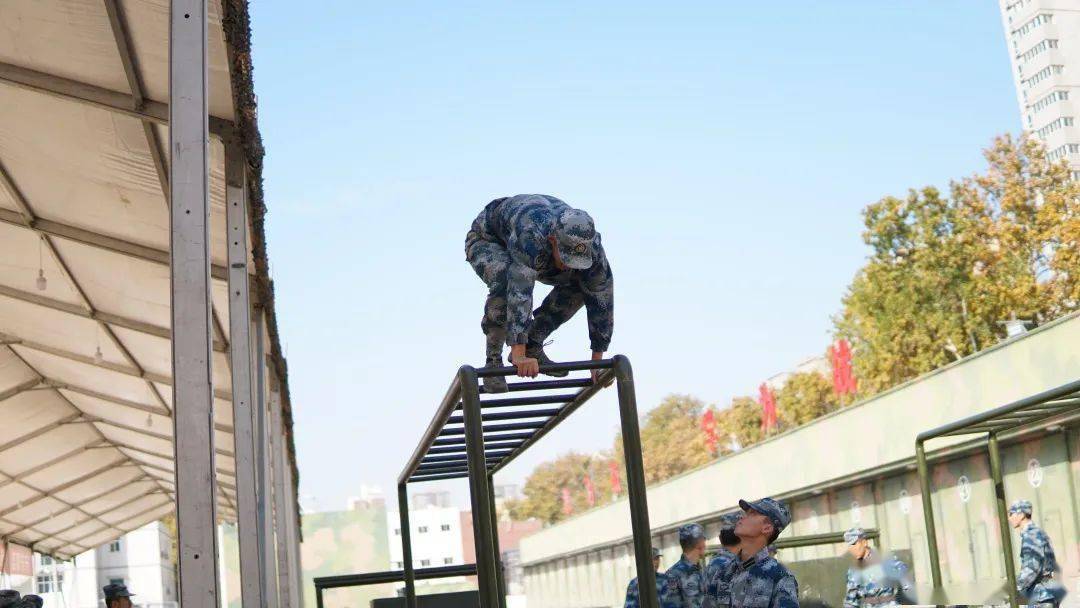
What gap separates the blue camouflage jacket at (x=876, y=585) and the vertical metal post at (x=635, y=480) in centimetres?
763

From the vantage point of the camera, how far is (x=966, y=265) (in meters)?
41.7

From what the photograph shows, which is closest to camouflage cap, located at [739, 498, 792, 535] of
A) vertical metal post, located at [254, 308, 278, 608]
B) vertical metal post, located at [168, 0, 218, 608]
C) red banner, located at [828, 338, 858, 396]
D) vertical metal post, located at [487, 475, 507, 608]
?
vertical metal post, located at [487, 475, 507, 608]

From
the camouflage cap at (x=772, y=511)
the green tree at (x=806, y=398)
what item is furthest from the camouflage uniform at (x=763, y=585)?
the green tree at (x=806, y=398)

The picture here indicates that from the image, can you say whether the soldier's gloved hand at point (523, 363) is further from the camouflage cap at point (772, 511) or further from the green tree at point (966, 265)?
the green tree at point (966, 265)

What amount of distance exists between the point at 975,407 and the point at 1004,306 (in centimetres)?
2080

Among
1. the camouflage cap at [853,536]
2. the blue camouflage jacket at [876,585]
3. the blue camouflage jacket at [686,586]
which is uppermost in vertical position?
the camouflage cap at [853,536]


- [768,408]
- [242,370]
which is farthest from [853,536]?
[768,408]

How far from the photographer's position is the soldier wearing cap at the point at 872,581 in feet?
40.0

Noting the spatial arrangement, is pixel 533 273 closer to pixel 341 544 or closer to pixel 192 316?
pixel 192 316

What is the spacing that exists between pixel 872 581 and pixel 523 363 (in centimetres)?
804

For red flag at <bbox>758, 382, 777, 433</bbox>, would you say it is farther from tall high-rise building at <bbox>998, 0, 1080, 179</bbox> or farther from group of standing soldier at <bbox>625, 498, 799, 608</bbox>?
tall high-rise building at <bbox>998, 0, 1080, 179</bbox>

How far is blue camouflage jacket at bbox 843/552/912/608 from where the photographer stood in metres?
12.2

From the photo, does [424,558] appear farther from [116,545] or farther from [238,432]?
[238,432]

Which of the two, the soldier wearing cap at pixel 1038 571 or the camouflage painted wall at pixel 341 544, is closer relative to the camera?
the soldier wearing cap at pixel 1038 571
